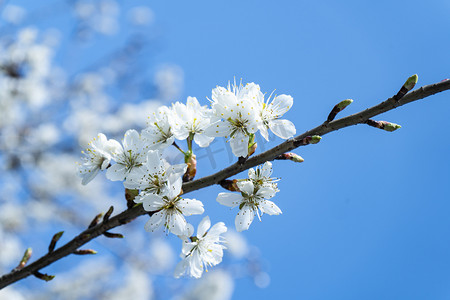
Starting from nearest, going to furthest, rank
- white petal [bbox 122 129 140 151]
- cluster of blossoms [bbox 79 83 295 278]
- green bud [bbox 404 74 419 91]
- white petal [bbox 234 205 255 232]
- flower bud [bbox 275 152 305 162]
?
green bud [bbox 404 74 419 91] → flower bud [bbox 275 152 305 162] → cluster of blossoms [bbox 79 83 295 278] → white petal [bbox 234 205 255 232] → white petal [bbox 122 129 140 151]

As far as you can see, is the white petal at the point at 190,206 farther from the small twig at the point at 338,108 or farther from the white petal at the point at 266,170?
the small twig at the point at 338,108

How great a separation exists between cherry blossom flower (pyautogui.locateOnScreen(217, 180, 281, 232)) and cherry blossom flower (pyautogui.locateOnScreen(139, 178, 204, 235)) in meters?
0.13

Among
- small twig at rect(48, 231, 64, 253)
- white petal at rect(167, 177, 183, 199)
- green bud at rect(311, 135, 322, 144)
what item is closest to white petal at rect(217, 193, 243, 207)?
white petal at rect(167, 177, 183, 199)

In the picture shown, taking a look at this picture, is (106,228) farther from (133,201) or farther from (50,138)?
(50,138)

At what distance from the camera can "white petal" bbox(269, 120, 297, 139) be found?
4.88 feet

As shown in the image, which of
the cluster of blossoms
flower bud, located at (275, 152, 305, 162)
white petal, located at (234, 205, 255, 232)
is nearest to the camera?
flower bud, located at (275, 152, 305, 162)

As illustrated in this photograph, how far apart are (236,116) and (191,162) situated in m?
0.25

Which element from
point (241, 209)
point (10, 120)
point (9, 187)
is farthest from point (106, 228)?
point (9, 187)

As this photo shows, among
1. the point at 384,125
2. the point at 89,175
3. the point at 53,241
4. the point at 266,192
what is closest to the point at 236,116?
the point at 266,192

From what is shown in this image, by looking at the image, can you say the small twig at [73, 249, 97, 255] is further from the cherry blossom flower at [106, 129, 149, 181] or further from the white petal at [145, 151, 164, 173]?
the white petal at [145, 151, 164, 173]

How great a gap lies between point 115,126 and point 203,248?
22.8ft

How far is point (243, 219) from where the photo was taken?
158 centimetres

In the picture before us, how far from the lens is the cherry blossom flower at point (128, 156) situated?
161 cm

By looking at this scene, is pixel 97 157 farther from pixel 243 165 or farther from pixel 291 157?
pixel 291 157
